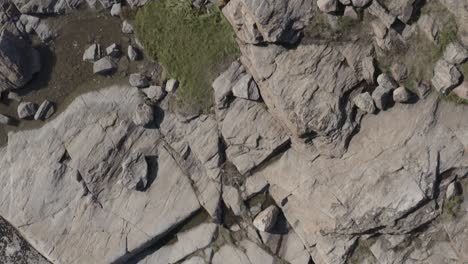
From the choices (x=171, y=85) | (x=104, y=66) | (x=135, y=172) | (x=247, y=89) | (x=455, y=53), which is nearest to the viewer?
(x=455, y=53)

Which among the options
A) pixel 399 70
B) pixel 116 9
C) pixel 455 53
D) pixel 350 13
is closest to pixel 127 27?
pixel 116 9

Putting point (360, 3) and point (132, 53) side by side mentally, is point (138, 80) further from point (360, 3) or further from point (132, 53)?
point (360, 3)

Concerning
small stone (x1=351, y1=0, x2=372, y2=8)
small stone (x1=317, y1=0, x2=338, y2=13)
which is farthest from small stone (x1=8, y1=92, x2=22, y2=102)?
small stone (x1=351, y1=0, x2=372, y2=8)

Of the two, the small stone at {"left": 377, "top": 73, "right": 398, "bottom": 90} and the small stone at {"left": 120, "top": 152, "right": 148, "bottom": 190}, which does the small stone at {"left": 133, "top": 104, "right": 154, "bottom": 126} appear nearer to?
the small stone at {"left": 120, "top": 152, "right": 148, "bottom": 190}

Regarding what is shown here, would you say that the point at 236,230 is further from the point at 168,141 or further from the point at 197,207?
the point at 168,141

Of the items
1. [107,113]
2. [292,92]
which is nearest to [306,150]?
[292,92]

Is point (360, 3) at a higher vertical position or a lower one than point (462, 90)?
higher
